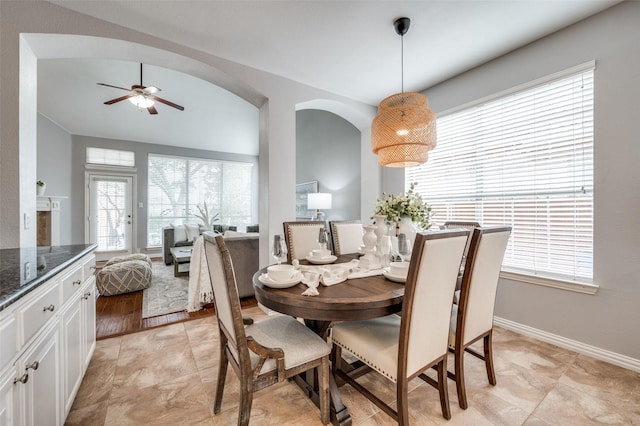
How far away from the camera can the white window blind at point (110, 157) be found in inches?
226

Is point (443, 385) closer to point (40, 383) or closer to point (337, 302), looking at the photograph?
point (337, 302)

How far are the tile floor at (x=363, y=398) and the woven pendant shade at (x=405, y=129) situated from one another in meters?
1.69

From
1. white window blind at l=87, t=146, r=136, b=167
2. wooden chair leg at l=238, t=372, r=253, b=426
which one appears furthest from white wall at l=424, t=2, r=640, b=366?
white window blind at l=87, t=146, r=136, b=167

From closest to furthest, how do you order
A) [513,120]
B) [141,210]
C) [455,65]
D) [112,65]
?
1. [513,120]
2. [455,65]
3. [112,65]
4. [141,210]

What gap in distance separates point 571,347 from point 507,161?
1.69 m

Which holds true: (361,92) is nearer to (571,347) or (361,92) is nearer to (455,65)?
(455,65)

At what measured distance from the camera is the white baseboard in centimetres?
194

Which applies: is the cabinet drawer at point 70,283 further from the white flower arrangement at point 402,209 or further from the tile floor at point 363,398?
the white flower arrangement at point 402,209

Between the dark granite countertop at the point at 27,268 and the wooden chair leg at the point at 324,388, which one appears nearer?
the dark granite countertop at the point at 27,268

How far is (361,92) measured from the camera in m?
3.56

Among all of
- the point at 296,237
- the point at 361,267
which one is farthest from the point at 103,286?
the point at 361,267

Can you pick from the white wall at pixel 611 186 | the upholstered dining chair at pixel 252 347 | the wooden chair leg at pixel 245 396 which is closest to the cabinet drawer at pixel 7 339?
the upholstered dining chair at pixel 252 347

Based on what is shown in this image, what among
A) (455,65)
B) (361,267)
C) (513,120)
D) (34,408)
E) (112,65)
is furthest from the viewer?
(112,65)

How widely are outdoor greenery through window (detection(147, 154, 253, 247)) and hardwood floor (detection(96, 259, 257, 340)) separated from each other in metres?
3.47
